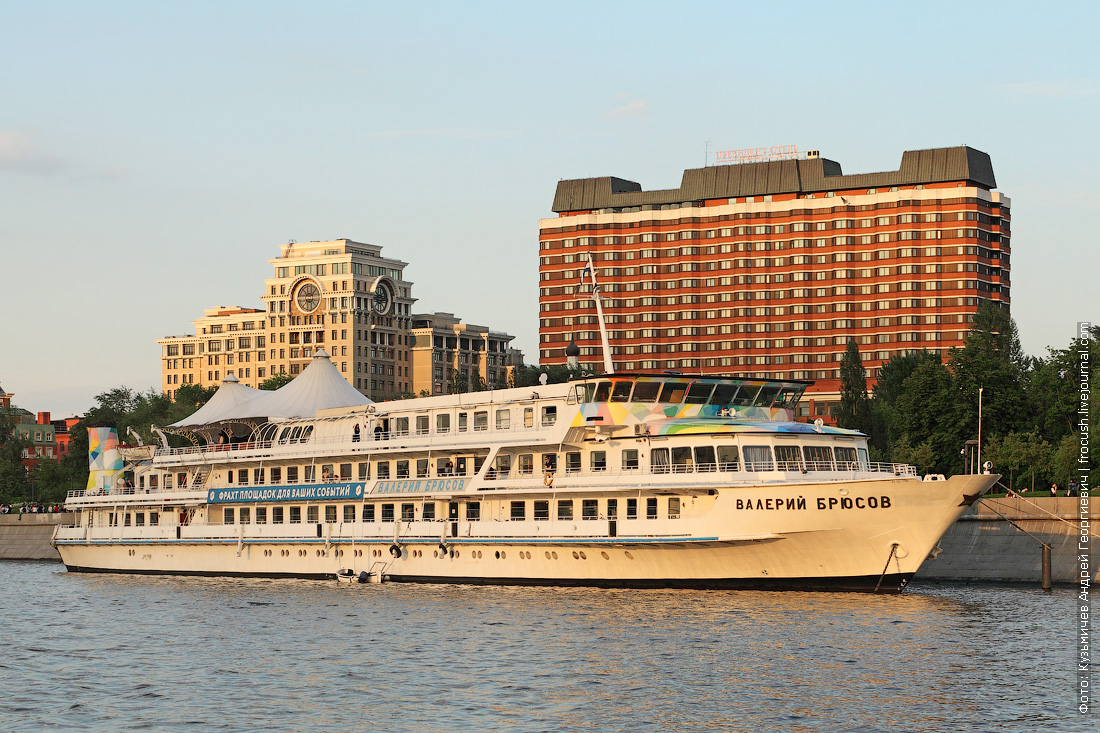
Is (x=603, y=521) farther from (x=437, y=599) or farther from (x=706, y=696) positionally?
(x=706, y=696)

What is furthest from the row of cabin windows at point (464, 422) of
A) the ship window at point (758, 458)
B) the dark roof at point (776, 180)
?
the dark roof at point (776, 180)

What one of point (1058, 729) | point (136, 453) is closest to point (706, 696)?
point (1058, 729)

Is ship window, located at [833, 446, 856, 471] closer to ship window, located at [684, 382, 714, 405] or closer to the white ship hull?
the white ship hull

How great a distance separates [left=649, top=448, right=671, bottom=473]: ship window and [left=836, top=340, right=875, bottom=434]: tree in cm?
4561

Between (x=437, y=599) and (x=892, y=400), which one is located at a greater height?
(x=892, y=400)

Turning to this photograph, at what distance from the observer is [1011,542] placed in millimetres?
59531

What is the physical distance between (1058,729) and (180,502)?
5071cm

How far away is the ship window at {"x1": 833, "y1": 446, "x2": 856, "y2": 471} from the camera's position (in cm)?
5153

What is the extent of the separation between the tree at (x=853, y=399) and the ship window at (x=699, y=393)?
42687mm

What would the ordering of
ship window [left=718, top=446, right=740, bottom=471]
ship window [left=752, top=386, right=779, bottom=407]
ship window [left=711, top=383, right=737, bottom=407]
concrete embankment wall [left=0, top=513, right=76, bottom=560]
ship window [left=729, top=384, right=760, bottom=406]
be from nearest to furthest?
ship window [left=718, top=446, right=740, bottom=471] → ship window [left=711, top=383, right=737, bottom=407] → ship window [left=729, top=384, right=760, bottom=406] → ship window [left=752, top=386, right=779, bottom=407] → concrete embankment wall [left=0, top=513, right=76, bottom=560]

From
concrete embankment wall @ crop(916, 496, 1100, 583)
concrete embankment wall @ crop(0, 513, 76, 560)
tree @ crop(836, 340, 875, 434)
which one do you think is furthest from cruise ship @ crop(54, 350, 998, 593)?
tree @ crop(836, 340, 875, 434)

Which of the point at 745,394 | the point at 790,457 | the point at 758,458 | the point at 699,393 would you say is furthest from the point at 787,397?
the point at 758,458

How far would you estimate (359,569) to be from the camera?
61094 millimetres

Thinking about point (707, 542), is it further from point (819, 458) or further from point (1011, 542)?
point (1011, 542)
